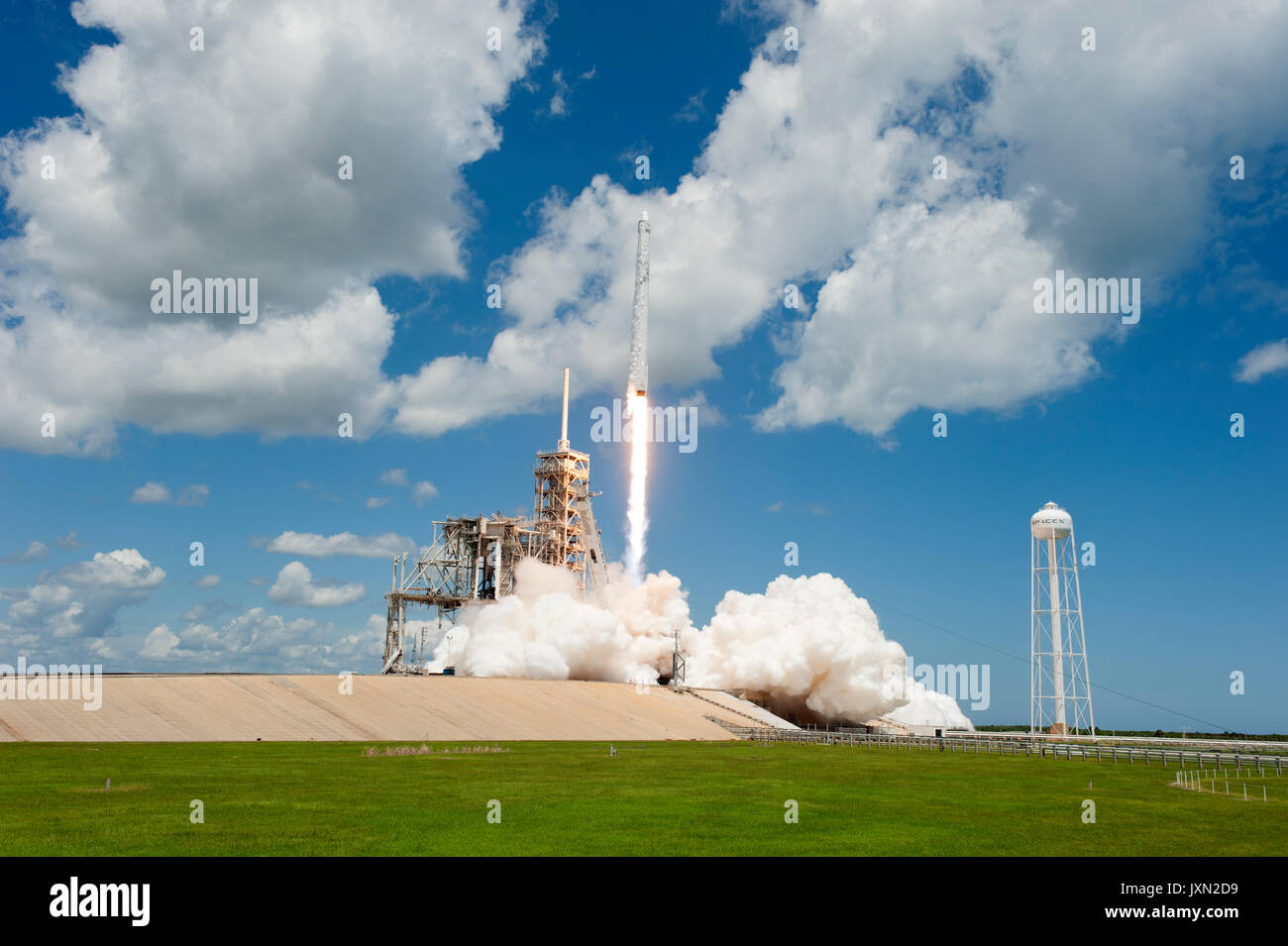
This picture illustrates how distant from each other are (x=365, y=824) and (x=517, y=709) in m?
45.2

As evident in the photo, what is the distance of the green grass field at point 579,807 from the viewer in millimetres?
19953

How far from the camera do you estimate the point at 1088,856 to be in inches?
757

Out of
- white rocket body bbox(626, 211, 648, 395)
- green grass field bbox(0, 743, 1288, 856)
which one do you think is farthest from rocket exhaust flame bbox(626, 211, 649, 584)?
green grass field bbox(0, 743, 1288, 856)

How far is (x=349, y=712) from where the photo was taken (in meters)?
57.4

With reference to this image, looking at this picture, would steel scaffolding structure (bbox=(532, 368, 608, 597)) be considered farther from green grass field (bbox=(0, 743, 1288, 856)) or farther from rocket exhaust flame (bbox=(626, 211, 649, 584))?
green grass field (bbox=(0, 743, 1288, 856))

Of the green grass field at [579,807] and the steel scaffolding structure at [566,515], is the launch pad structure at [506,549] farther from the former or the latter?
the green grass field at [579,807]

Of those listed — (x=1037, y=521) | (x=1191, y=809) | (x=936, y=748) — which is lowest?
(x=936, y=748)

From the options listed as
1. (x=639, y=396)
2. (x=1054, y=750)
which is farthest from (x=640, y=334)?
(x=1054, y=750)

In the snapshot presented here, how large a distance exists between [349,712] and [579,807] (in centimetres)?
3610

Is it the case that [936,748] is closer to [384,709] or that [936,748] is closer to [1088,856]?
[384,709]

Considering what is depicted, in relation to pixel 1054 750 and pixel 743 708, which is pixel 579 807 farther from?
pixel 743 708

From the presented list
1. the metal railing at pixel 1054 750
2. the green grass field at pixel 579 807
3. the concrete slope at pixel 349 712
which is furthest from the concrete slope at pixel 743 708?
the green grass field at pixel 579 807
